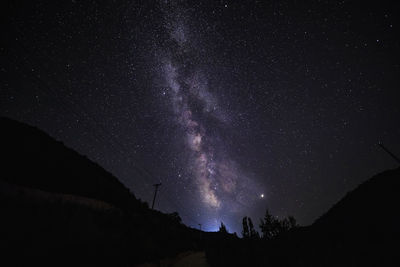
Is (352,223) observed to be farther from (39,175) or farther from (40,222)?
(39,175)

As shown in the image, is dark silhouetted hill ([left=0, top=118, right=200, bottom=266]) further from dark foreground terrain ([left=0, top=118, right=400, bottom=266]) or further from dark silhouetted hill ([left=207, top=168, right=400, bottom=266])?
dark silhouetted hill ([left=207, top=168, right=400, bottom=266])

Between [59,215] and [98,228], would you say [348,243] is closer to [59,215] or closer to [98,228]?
[98,228]

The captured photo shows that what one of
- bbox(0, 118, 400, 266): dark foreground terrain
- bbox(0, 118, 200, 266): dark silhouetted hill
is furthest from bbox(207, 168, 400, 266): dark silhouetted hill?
bbox(0, 118, 200, 266): dark silhouetted hill

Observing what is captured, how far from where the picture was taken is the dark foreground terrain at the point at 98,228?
4977 mm

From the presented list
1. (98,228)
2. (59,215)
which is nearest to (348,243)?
(98,228)

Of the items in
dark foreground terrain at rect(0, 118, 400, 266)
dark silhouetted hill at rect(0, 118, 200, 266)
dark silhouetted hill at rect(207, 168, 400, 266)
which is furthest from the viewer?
dark silhouetted hill at rect(207, 168, 400, 266)

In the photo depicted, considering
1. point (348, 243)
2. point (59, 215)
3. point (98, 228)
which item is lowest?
point (348, 243)

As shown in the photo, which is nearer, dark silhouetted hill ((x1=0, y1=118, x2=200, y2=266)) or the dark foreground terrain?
dark silhouetted hill ((x1=0, y1=118, x2=200, y2=266))

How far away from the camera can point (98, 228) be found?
7.76 metres

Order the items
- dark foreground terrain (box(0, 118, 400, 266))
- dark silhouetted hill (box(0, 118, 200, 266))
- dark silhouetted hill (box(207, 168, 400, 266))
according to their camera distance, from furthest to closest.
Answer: dark silhouetted hill (box(207, 168, 400, 266)) → dark foreground terrain (box(0, 118, 400, 266)) → dark silhouetted hill (box(0, 118, 200, 266))

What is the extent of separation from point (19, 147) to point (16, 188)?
474 centimetres

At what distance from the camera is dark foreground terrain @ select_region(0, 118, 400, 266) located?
196 inches

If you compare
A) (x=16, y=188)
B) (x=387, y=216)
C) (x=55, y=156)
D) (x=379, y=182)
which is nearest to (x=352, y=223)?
(x=387, y=216)

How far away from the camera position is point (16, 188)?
11.6 meters
